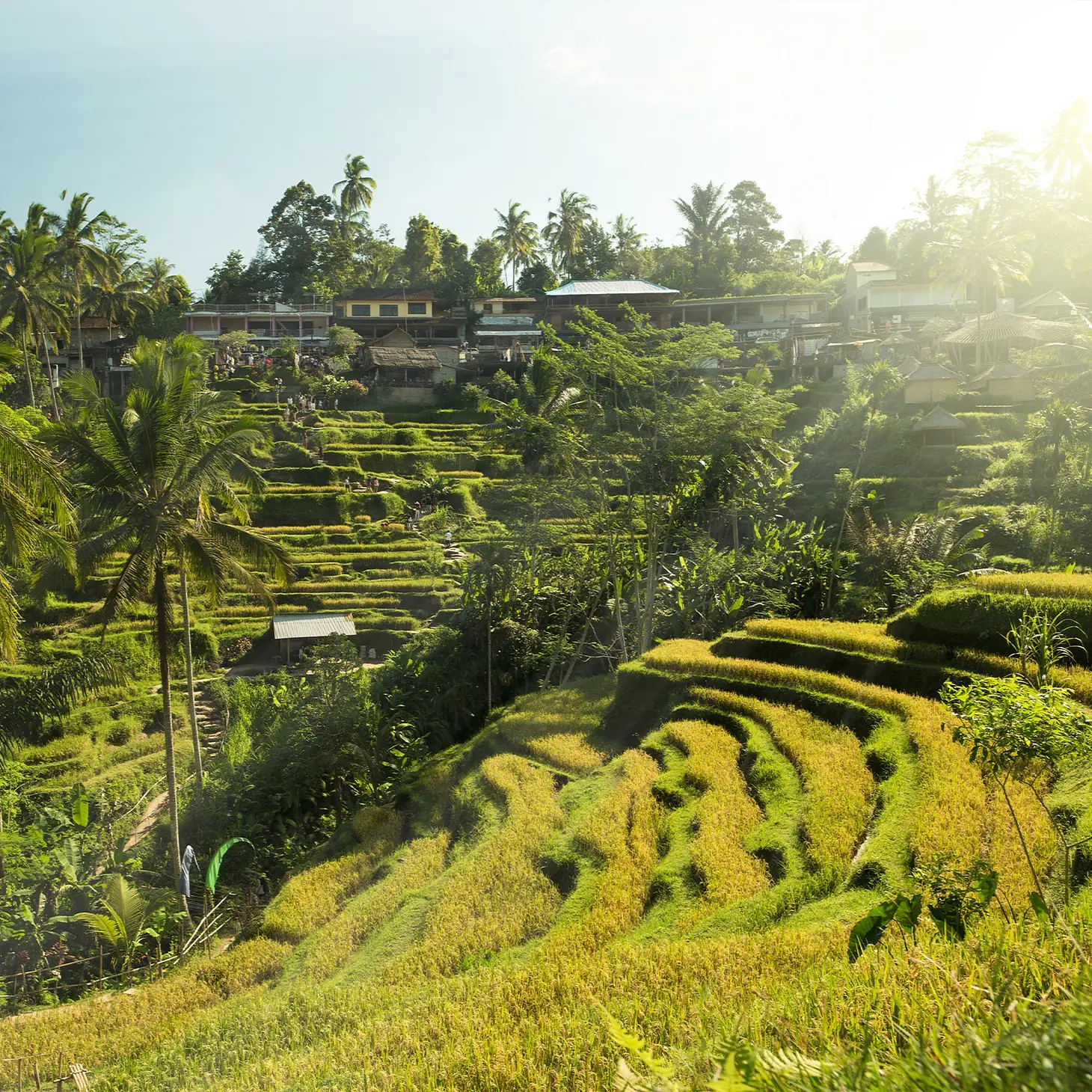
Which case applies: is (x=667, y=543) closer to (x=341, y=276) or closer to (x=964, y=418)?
(x=964, y=418)

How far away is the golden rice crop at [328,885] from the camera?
11023 mm

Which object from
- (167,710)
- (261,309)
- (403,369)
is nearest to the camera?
(167,710)

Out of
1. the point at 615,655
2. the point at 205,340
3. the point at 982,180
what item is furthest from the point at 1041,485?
the point at 205,340

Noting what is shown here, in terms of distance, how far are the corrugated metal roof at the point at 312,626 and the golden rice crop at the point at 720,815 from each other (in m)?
17.0

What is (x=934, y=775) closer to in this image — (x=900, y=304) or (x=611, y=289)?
(x=900, y=304)

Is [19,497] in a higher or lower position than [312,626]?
higher

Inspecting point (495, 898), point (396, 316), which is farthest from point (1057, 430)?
point (396, 316)

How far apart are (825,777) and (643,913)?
2.40m

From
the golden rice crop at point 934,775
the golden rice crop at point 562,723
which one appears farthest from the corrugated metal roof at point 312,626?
the golden rice crop at point 934,775

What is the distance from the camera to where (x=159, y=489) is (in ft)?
48.8

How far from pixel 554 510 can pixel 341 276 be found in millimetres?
47853

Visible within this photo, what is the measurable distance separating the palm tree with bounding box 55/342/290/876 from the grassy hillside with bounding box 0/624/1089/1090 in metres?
4.77

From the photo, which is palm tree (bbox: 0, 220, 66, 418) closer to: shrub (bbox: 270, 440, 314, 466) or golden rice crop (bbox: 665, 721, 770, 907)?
shrub (bbox: 270, 440, 314, 466)

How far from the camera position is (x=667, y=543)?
21453 mm
